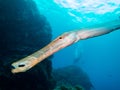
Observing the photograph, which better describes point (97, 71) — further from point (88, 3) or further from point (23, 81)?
point (23, 81)

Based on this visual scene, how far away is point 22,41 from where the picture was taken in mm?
14164

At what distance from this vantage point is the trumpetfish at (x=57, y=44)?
1.87 m

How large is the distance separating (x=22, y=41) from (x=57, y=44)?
12457 millimetres

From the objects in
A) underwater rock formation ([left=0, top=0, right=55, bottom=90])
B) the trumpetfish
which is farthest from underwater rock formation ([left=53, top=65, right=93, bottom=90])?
the trumpetfish

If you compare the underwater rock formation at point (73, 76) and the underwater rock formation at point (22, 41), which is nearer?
the underwater rock formation at point (22, 41)

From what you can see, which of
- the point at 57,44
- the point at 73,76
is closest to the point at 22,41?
the point at 73,76

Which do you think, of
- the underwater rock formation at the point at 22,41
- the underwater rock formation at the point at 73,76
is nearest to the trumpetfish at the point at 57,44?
the underwater rock formation at the point at 22,41

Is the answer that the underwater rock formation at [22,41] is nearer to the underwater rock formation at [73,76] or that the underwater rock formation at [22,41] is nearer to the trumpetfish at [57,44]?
the underwater rock formation at [73,76]

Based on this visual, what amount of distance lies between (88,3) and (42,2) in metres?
7.04

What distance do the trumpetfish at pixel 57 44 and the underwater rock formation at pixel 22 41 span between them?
802cm

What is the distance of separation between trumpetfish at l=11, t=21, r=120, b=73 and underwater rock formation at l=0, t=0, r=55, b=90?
26.3 feet

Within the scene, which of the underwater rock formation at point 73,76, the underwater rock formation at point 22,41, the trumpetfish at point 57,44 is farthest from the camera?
the underwater rock formation at point 73,76

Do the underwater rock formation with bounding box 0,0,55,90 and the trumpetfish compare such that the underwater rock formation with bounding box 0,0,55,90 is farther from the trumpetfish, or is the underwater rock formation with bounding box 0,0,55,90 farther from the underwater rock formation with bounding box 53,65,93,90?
the trumpetfish

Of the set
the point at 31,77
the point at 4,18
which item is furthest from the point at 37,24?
the point at 31,77
